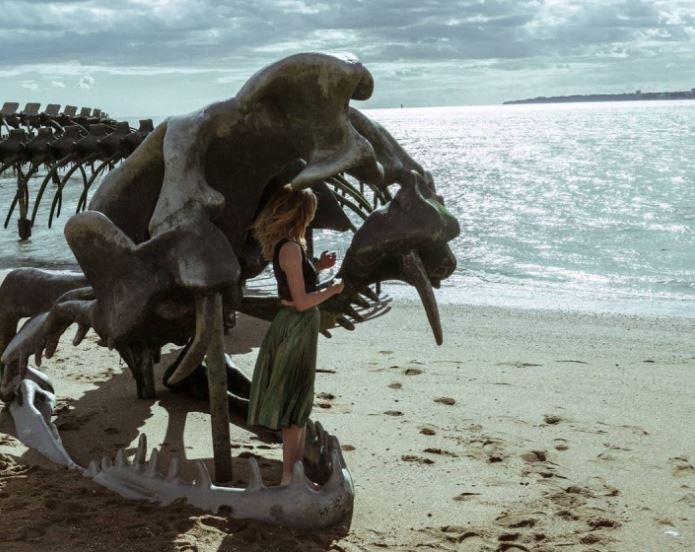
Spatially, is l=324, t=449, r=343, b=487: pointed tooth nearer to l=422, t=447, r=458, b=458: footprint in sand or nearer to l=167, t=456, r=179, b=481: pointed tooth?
l=167, t=456, r=179, b=481: pointed tooth

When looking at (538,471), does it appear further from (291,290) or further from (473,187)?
(473,187)

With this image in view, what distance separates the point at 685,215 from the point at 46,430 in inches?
944

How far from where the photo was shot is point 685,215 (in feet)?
87.6

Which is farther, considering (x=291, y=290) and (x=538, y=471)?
(x=538, y=471)

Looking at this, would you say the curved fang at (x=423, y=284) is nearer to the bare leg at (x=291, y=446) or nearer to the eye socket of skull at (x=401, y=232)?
the eye socket of skull at (x=401, y=232)

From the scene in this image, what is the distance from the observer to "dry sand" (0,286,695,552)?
458 centimetres

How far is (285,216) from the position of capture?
460 centimetres

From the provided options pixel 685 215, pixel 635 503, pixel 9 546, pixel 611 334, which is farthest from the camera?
pixel 685 215

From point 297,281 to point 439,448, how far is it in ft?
6.15

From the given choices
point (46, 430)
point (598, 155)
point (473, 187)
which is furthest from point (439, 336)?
point (598, 155)

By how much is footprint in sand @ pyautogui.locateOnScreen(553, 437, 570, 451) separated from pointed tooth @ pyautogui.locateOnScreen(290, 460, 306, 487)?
2108 millimetres

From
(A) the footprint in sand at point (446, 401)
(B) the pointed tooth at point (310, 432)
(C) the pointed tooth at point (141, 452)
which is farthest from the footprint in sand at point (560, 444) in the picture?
(C) the pointed tooth at point (141, 452)

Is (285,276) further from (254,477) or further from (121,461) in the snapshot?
(121,461)

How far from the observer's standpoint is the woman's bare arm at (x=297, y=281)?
460 centimetres
